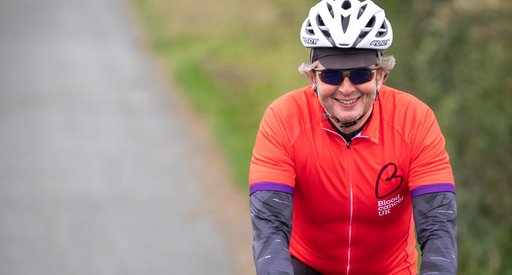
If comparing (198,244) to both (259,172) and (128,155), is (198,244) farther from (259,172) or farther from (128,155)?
(259,172)

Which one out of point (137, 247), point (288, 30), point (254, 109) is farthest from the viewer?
point (288, 30)

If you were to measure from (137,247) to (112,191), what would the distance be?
Result: 1.98 metres

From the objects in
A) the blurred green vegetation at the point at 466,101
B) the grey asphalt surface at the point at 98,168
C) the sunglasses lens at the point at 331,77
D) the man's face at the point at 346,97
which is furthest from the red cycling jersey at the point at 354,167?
the grey asphalt surface at the point at 98,168

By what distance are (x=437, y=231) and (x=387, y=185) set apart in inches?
14.4

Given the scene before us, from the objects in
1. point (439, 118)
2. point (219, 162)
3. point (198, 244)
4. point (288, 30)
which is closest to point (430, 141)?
point (439, 118)

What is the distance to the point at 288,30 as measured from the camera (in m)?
16.7

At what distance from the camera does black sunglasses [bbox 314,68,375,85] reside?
3.96 metres

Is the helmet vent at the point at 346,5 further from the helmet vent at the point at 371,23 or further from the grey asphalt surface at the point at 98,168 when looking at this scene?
the grey asphalt surface at the point at 98,168

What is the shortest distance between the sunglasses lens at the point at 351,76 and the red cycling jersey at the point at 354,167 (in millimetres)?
286

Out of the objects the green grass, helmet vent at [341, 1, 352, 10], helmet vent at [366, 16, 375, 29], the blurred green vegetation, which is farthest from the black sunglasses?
the green grass

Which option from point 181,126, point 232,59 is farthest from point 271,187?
point 232,59

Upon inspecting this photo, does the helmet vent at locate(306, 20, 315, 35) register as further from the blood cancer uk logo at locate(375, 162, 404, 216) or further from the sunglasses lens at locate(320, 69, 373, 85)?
the blood cancer uk logo at locate(375, 162, 404, 216)

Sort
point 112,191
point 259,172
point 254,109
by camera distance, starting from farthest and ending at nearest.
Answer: point 254,109
point 112,191
point 259,172

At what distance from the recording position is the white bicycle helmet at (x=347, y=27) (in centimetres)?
399
